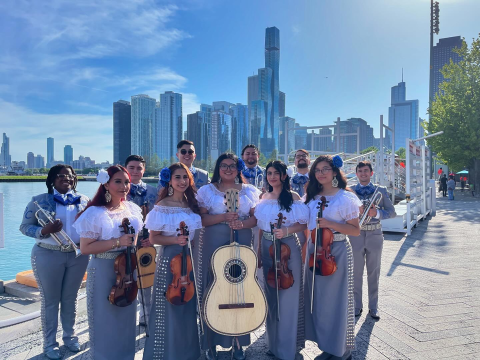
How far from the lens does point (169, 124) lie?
78688mm

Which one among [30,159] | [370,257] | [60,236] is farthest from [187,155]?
[30,159]

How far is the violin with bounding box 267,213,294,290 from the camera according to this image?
112 inches

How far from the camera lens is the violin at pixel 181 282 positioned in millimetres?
2561

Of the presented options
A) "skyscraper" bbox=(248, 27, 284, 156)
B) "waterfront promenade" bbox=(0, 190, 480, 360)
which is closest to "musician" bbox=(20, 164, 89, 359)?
A: "waterfront promenade" bbox=(0, 190, 480, 360)

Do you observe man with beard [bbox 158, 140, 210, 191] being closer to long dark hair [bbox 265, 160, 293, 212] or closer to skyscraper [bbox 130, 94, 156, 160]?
long dark hair [bbox 265, 160, 293, 212]

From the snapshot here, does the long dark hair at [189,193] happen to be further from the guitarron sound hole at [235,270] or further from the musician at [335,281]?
the musician at [335,281]

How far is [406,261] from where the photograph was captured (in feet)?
21.9

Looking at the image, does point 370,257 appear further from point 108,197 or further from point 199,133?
point 199,133

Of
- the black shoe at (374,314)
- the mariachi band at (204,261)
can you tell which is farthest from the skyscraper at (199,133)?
the mariachi band at (204,261)

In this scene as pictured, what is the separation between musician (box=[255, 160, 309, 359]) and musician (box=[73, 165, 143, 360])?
1.21m

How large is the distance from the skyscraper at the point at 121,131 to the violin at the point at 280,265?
249ft

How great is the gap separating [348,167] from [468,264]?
28.2 ft

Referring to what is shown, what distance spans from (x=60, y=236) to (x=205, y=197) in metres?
1.44

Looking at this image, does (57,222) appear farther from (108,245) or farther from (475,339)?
(475,339)
